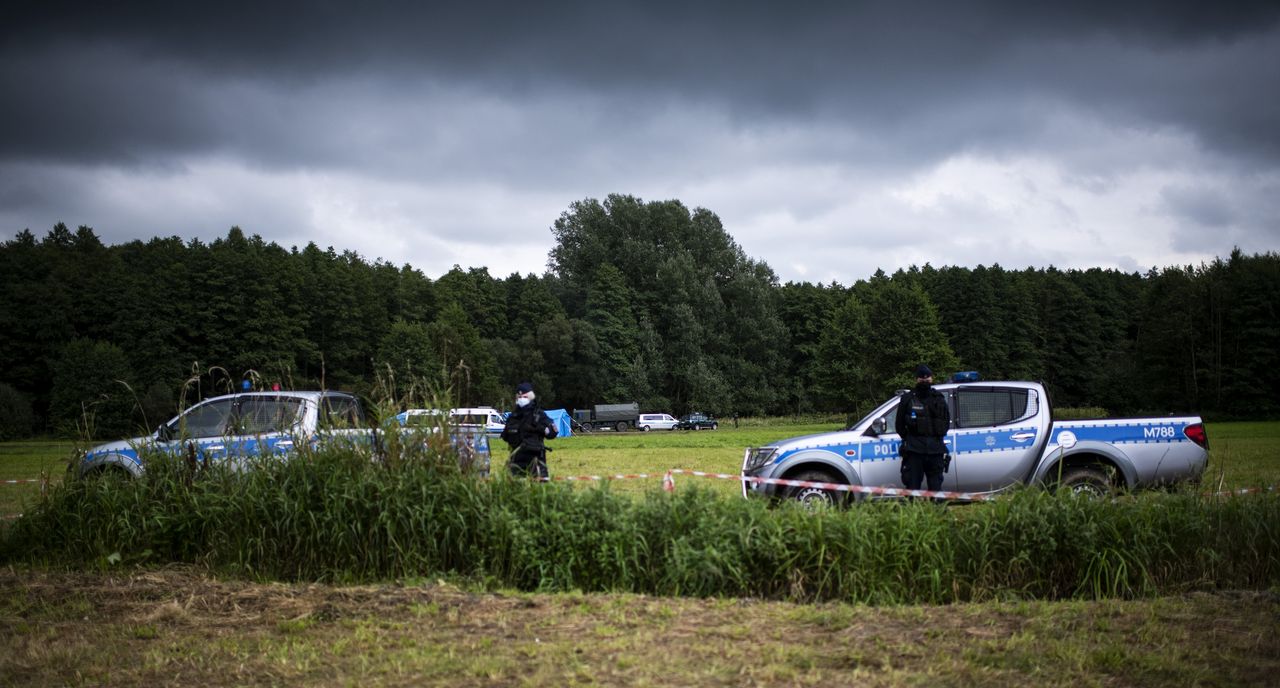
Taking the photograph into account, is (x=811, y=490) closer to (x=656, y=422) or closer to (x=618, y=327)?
(x=656, y=422)

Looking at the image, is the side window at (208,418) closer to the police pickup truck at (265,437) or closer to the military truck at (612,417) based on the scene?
the police pickup truck at (265,437)

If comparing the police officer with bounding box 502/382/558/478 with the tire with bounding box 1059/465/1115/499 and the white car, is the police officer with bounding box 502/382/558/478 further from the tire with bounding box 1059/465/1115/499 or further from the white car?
the white car

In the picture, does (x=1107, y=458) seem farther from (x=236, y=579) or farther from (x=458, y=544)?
(x=236, y=579)

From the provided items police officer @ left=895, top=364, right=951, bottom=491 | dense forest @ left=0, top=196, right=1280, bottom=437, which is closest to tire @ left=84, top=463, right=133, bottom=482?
police officer @ left=895, top=364, right=951, bottom=491

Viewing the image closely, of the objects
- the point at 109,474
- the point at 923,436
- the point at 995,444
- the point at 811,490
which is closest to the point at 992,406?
the point at 995,444

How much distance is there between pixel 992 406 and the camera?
1187 cm

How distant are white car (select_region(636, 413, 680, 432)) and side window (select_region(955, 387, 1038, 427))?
61.6m

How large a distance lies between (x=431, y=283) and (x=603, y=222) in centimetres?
1987

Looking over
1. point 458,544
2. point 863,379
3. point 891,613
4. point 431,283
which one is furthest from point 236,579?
point 431,283

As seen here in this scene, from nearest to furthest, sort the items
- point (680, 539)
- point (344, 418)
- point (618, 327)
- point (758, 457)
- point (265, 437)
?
point (680, 539), point (344, 418), point (265, 437), point (758, 457), point (618, 327)

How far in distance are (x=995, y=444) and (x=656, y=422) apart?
63087 mm

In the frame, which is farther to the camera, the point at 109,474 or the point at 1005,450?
the point at 1005,450

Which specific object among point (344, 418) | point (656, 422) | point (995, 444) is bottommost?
point (656, 422)

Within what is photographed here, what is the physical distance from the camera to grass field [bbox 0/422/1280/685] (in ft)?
18.0
